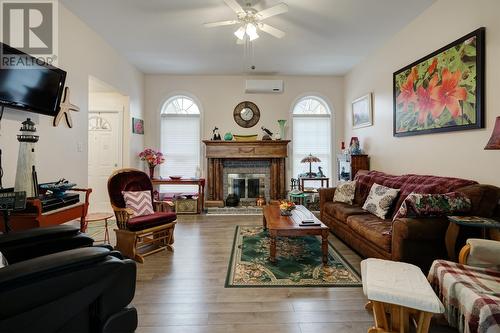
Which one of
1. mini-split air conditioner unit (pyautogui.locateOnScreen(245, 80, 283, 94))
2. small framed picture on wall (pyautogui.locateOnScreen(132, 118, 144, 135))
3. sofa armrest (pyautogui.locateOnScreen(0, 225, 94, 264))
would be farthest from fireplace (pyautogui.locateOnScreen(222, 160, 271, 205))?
sofa armrest (pyautogui.locateOnScreen(0, 225, 94, 264))

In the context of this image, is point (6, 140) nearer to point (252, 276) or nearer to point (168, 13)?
point (168, 13)

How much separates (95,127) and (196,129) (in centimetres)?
206

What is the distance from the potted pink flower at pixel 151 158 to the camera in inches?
218

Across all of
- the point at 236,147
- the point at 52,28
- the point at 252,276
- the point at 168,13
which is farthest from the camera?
the point at 236,147

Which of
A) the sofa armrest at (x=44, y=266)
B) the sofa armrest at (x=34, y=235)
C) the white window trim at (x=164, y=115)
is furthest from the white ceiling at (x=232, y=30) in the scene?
the sofa armrest at (x=44, y=266)

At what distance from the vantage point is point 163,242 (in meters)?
3.49

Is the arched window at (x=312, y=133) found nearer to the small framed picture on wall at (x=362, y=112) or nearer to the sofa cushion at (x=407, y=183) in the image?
the small framed picture on wall at (x=362, y=112)

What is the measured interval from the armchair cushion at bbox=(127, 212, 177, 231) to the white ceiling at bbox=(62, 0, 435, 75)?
8.53 feet

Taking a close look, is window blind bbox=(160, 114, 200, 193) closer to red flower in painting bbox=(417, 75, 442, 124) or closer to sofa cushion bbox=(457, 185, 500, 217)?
red flower in painting bbox=(417, 75, 442, 124)

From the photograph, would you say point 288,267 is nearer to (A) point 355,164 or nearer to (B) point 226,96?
(A) point 355,164

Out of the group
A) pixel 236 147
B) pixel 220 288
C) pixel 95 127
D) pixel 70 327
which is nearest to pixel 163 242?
pixel 220 288

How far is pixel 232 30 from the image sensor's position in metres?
3.88

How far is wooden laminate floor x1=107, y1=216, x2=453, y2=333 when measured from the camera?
6.20 feet

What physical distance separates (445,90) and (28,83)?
4426mm
